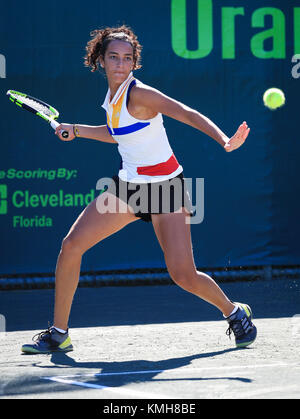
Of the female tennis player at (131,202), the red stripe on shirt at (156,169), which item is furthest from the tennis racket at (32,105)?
the red stripe on shirt at (156,169)

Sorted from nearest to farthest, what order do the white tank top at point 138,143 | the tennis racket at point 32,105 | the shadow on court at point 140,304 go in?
the white tank top at point 138,143, the tennis racket at point 32,105, the shadow on court at point 140,304

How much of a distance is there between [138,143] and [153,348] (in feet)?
4.08

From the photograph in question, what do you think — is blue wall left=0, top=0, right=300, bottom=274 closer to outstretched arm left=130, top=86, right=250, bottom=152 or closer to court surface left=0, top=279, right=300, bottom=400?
court surface left=0, top=279, right=300, bottom=400

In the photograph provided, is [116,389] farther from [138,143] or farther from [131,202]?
[138,143]

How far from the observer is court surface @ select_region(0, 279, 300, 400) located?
3.74 meters

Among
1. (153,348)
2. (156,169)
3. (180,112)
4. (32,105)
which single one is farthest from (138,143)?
(153,348)

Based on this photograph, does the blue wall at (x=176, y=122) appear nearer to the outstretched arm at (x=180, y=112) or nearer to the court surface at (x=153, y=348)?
the court surface at (x=153, y=348)

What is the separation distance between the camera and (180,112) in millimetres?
4312

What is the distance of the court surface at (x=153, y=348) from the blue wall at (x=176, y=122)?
41cm

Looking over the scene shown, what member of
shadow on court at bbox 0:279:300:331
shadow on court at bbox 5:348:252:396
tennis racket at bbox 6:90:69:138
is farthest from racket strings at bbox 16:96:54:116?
shadow on court at bbox 5:348:252:396

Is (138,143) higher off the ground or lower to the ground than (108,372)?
higher

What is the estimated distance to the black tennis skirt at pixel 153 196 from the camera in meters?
4.68

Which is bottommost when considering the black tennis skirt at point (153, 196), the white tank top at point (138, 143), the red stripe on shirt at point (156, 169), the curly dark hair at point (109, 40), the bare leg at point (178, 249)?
the bare leg at point (178, 249)

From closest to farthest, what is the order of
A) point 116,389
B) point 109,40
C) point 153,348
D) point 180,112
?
point 116,389 < point 180,112 < point 109,40 < point 153,348
